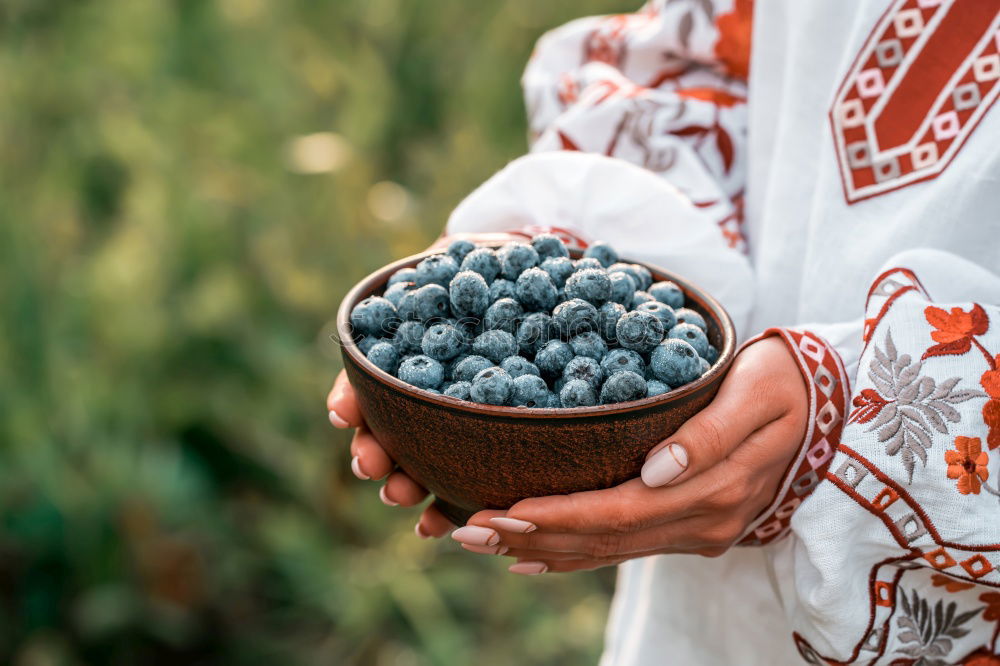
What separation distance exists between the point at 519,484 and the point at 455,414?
66mm

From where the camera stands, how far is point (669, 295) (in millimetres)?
637

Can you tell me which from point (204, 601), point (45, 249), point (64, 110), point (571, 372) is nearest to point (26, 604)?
point (204, 601)

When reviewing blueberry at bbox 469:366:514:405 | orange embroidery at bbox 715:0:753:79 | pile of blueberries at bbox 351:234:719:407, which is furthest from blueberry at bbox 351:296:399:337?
orange embroidery at bbox 715:0:753:79

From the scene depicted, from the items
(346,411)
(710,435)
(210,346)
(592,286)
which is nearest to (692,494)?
(710,435)

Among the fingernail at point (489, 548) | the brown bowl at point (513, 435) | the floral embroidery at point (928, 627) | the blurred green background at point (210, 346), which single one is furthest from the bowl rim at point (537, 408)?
the blurred green background at point (210, 346)

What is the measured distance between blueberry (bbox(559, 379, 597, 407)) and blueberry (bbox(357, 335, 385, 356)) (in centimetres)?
14

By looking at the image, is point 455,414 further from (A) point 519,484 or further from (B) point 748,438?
(B) point 748,438

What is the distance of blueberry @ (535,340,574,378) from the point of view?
0.55 m

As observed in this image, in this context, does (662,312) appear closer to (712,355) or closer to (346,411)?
(712,355)

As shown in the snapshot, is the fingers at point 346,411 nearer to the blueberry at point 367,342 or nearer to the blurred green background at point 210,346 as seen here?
the blueberry at point 367,342

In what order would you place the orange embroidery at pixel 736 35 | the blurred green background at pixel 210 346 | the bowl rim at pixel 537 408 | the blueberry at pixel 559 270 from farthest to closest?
the blurred green background at pixel 210 346 → the orange embroidery at pixel 736 35 → the blueberry at pixel 559 270 → the bowl rim at pixel 537 408

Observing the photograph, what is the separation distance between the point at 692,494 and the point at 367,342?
232mm

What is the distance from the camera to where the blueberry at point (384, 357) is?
574 mm

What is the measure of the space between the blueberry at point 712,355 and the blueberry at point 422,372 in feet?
0.57
